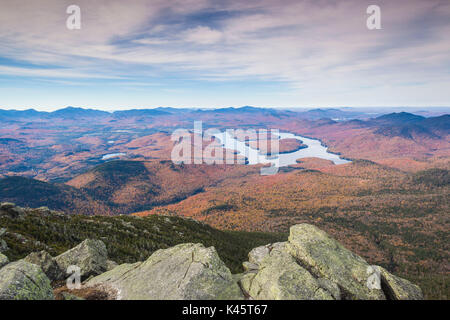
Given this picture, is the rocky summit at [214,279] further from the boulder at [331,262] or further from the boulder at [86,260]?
the boulder at [86,260]

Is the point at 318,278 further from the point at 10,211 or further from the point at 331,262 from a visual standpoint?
the point at 10,211

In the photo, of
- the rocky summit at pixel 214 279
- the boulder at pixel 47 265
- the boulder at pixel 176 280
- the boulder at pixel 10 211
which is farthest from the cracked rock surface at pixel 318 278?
the boulder at pixel 10 211

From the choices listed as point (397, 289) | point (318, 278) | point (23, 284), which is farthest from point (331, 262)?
point (23, 284)

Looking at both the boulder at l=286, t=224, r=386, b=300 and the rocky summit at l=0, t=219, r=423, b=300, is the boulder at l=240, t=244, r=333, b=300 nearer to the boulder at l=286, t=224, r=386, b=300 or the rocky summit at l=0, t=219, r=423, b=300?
the rocky summit at l=0, t=219, r=423, b=300

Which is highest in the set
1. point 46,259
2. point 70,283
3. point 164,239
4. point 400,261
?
point 46,259
